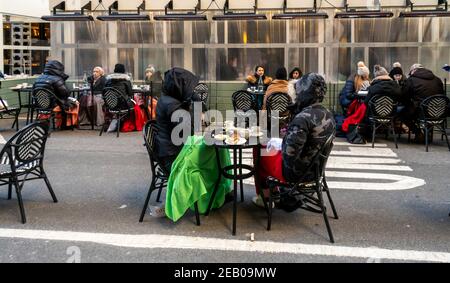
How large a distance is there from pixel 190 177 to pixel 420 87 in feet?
21.8

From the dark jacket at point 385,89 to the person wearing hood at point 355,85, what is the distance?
1.19 meters

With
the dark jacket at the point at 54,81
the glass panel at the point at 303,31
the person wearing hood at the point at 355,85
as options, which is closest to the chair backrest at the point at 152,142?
the dark jacket at the point at 54,81

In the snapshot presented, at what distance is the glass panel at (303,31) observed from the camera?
46.5 ft

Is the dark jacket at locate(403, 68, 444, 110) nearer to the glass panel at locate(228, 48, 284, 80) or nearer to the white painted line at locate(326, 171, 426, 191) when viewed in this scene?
the white painted line at locate(326, 171, 426, 191)

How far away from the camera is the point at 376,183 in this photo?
7.10 m

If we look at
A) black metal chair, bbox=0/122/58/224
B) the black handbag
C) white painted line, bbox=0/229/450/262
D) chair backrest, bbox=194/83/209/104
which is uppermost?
chair backrest, bbox=194/83/209/104

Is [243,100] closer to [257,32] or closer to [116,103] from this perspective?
[116,103]

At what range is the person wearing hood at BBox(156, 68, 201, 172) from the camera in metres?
5.43

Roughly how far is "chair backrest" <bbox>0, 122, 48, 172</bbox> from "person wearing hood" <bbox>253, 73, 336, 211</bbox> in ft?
8.51

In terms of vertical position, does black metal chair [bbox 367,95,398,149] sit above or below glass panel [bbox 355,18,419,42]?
below

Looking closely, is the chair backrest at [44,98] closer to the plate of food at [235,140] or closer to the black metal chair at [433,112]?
the plate of food at [235,140]

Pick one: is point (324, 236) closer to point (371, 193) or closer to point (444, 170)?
point (371, 193)

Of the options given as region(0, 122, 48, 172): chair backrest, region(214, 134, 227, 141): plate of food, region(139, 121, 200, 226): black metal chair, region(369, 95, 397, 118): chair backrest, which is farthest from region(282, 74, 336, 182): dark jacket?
region(369, 95, 397, 118): chair backrest

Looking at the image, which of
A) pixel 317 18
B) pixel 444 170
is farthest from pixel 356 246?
pixel 317 18
